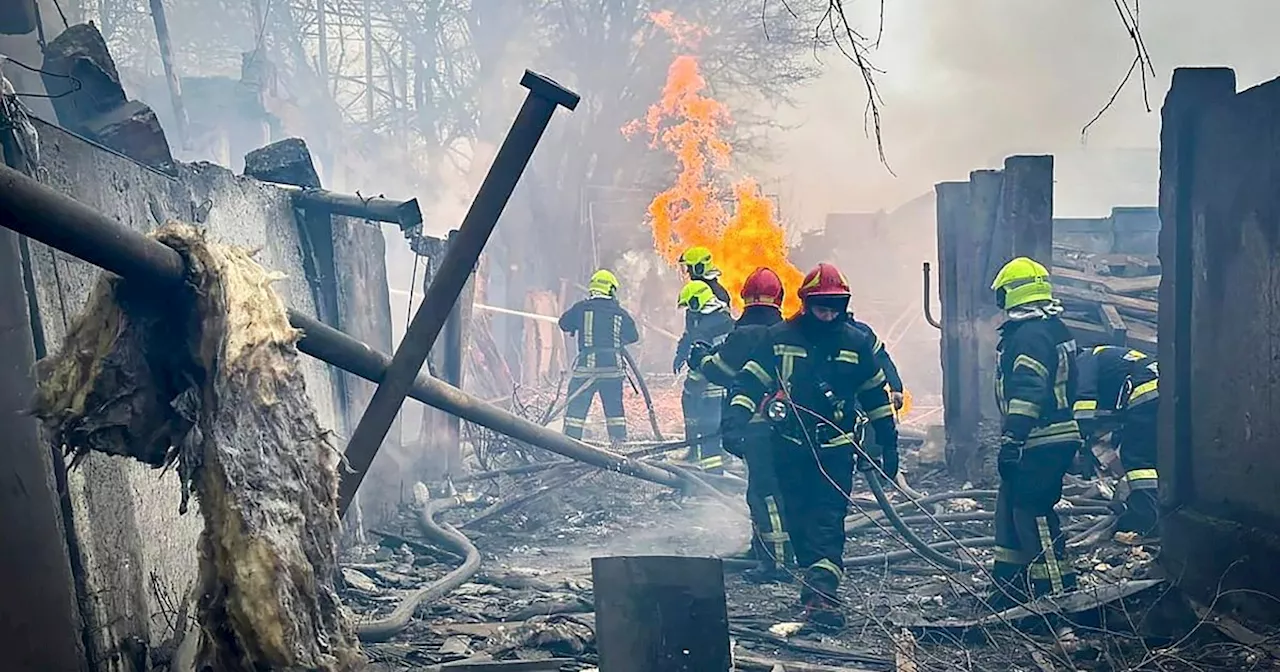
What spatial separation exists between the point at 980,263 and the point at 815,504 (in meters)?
4.26

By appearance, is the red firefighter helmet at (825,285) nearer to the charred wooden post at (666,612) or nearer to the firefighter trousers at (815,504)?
the firefighter trousers at (815,504)

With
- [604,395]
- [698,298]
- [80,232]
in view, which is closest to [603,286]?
[604,395]

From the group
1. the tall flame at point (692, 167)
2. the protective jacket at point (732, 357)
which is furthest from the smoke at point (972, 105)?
the protective jacket at point (732, 357)

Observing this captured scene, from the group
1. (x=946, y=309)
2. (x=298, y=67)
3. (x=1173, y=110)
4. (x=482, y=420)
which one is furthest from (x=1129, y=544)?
(x=298, y=67)

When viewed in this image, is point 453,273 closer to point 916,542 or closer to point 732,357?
point 732,357

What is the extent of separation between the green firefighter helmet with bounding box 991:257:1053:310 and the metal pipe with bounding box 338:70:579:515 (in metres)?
3.83

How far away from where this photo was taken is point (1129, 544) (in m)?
6.73

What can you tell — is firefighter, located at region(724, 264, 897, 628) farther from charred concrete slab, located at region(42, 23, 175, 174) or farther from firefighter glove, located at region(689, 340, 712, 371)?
charred concrete slab, located at region(42, 23, 175, 174)

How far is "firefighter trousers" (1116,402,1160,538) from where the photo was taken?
678 centimetres

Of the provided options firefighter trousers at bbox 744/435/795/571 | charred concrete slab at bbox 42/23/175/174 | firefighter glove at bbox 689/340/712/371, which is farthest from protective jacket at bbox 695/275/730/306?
charred concrete slab at bbox 42/23/175/174

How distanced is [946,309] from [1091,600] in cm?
497

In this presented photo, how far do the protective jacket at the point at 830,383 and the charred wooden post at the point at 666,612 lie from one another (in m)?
Answer: 2.63

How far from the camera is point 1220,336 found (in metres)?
5.16

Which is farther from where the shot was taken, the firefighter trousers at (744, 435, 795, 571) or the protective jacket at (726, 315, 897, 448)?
the firefighter trousers at (744, 435, 795, 571)
